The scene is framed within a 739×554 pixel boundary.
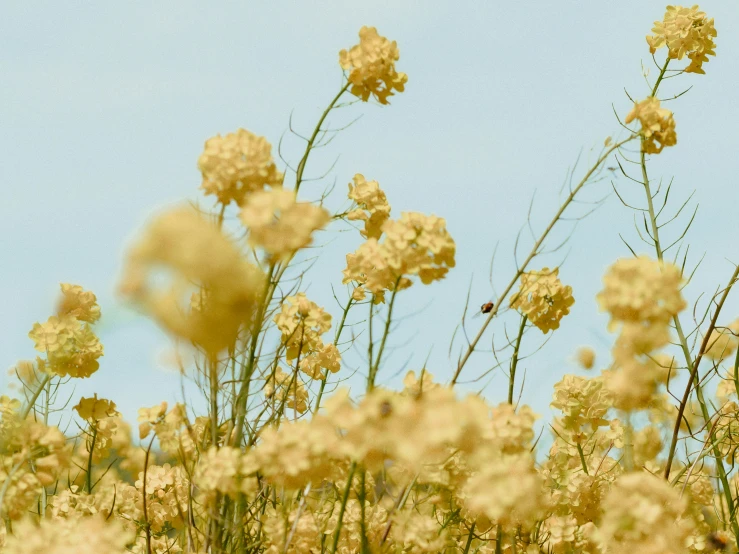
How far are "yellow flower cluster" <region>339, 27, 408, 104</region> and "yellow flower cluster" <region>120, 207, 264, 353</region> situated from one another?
39.7 inches

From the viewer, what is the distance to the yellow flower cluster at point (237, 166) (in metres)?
1.52

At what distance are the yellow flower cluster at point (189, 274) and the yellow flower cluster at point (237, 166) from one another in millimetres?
248

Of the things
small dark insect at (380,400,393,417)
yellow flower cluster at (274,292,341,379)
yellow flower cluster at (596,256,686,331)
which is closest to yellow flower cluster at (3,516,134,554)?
small dark insect at (380,400,393,417)

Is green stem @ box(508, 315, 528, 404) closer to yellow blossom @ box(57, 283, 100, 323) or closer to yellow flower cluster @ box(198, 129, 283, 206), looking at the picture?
yellow flower cluster @ box(198, 129, 283, 206)

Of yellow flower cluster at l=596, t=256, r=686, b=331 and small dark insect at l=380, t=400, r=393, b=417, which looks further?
yellow flower cluster at l=596, t=256, r=686, b=331

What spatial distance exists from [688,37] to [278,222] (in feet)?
6.94

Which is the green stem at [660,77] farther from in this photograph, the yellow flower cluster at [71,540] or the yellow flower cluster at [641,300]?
the yellow flower cluster at [71,540]

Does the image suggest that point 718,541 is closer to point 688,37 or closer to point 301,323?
point 301,323

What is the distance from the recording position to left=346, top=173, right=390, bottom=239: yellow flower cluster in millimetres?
2514

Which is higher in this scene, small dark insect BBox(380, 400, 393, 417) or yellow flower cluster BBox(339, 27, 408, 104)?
yellow flower cluster BBox(339, 27, 408, 104)

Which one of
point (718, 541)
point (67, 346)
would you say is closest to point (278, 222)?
point (67, 346)

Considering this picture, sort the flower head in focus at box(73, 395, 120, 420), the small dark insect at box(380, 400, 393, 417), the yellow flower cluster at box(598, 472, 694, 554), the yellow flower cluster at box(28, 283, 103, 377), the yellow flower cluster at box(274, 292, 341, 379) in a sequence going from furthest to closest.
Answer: the flower head in focus at box(73, 395, 120, 420)
the yellow flower cluster at box(28, 283, 103, 377)
the yellow flower cluster at box(274, 292, 341, 379)
the yellow flower cluster at box(598, 472, 694, 554)
the small dark insect at box(380, 400, 393, 417)

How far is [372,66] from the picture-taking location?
7.02 ft

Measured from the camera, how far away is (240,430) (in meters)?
1.77
